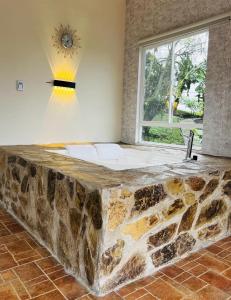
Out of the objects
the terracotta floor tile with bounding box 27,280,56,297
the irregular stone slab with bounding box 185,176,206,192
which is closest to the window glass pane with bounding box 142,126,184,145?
the irregular stone slab with bounding box 185,176,206,192

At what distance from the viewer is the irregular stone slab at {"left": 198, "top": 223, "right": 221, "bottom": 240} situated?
6.69ft

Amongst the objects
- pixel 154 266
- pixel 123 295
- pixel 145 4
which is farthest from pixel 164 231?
pixel 145 4

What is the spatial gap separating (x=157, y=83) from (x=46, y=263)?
2.95 metres

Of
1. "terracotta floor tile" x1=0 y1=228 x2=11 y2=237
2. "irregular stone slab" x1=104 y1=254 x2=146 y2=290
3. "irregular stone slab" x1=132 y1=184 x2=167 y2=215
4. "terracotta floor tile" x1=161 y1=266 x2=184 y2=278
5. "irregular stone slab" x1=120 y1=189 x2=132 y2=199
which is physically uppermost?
"irregular stone slab" x1=120 y1=189 x2=132 y2=199

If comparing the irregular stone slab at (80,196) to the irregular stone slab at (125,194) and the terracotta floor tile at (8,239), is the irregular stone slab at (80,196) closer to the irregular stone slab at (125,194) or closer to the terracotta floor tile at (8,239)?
the irregular stone slab at (125,194)

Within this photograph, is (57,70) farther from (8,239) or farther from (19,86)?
(8,239)

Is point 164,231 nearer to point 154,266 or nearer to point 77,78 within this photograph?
point 154,266

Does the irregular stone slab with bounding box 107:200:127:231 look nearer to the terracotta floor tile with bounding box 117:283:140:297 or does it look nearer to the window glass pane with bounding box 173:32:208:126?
the terracotta floor tile with bounding box 117:283:140:297

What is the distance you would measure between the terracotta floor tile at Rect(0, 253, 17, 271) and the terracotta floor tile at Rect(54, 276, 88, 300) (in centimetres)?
36

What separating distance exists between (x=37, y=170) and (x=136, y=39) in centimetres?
288

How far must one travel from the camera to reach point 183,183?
1.82m

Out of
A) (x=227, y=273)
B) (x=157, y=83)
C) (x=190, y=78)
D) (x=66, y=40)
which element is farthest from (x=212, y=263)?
(x=66, y=40)

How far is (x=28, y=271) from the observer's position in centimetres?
165

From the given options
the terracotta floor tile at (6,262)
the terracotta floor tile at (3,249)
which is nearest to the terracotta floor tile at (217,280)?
the terracotta floor tile at (6,262)
